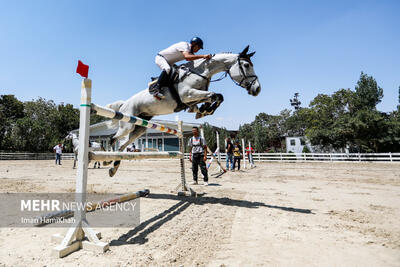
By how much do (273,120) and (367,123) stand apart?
95.6 feet

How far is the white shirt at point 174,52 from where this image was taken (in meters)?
3.52

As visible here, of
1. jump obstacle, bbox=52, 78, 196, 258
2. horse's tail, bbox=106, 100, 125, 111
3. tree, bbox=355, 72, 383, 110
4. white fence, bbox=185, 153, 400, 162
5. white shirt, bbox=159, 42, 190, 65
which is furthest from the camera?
tree, bbox=355, 72, 383, 110

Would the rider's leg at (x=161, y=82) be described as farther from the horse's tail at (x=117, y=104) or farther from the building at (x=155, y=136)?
the building at (x=155, y=136)

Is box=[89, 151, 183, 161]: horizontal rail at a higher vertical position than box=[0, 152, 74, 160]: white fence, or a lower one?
higher

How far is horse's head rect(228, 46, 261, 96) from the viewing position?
3.40 meters

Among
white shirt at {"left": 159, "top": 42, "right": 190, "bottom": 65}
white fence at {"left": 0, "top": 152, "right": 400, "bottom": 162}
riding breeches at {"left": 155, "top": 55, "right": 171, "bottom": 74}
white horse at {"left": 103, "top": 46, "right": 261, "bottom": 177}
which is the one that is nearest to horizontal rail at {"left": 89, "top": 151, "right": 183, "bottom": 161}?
white horse at {"left": 103, "top": 46, "right": 261, "bottom": 177}

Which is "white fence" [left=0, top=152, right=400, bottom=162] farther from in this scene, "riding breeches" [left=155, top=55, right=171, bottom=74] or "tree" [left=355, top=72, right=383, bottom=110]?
"riding breeches" [left=155, top=55, right=171, bottom=74]

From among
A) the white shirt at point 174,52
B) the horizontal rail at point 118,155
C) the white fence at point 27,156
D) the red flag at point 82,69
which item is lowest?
the white fence at point 27,156

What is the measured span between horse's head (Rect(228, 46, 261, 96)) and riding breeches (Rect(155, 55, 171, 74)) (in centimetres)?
106

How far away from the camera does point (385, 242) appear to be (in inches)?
82.0

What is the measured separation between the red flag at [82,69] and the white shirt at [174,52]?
1.59 metres

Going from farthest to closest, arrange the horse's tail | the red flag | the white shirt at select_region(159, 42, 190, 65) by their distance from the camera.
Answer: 1. the horse's tail
2. the white shirt at select_region(159, 42, 190, 65)
3. the red flag

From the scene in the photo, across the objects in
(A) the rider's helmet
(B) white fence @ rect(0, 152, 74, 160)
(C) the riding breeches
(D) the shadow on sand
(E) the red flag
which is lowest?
(D) the shadow on sand

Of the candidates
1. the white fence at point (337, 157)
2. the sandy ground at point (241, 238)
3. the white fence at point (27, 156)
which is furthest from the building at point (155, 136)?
the sandy ground at point (241, 238)
